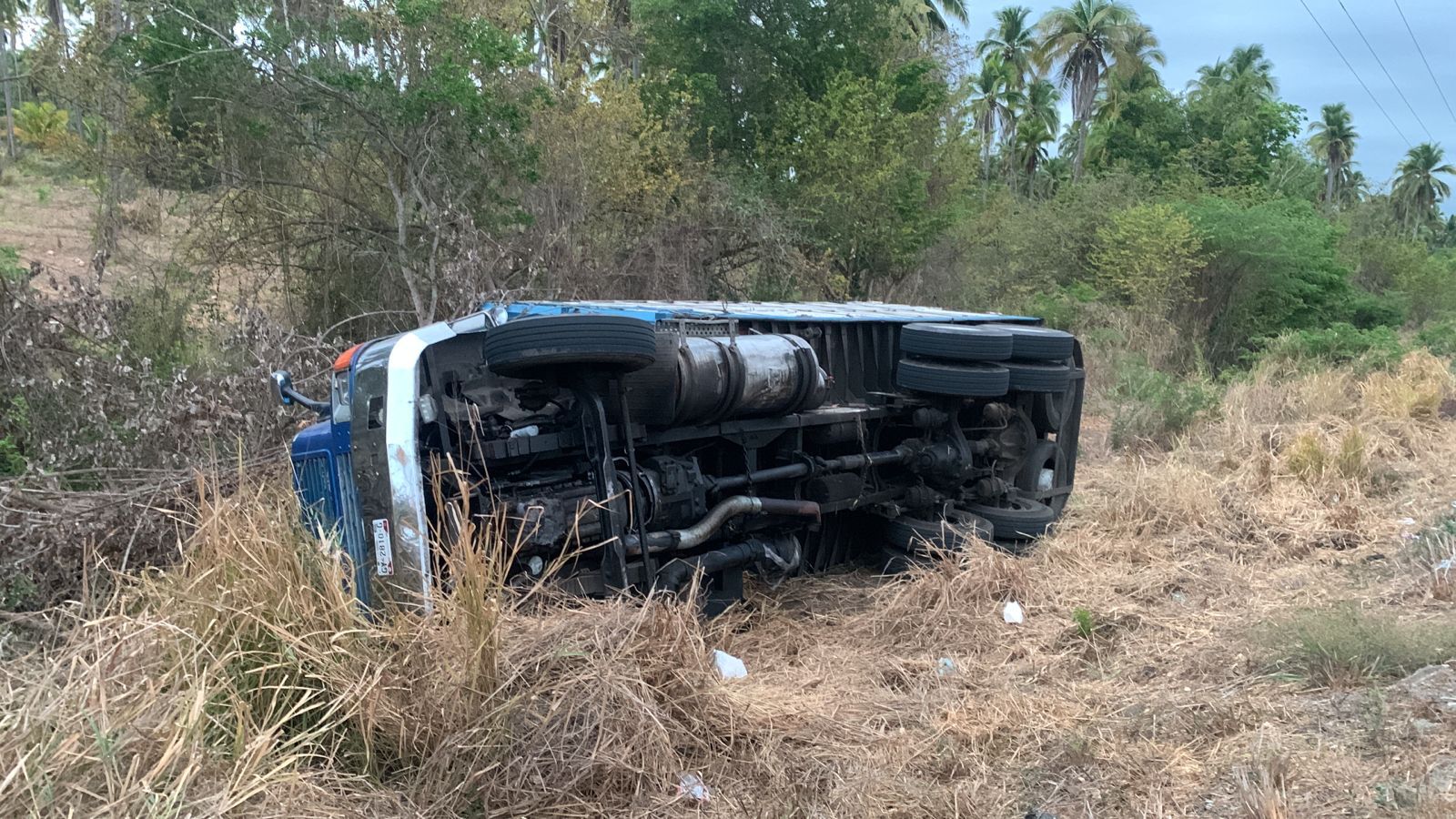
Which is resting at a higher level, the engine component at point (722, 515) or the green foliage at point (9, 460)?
the green foliage at point (9, 460)

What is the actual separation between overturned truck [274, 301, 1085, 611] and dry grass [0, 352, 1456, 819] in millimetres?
364

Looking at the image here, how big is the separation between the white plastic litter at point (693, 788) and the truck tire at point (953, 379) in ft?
11.8

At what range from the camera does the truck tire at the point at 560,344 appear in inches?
161

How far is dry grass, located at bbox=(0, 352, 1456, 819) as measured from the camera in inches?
107

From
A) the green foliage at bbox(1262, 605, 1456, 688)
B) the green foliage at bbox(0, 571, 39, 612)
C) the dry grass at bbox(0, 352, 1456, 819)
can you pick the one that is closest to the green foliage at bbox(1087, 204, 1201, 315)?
the dry grass at bbox(0, 352, 1456, 819)

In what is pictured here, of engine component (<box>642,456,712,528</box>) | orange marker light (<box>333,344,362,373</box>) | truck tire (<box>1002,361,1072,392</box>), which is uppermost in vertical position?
orange marker light (<box>333,344,362,373</box>)

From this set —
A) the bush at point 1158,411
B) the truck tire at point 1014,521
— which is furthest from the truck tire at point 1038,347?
the bush at point 1158,411

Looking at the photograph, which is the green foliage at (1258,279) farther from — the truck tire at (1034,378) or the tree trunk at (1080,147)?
the tree trunk at (1080,147)

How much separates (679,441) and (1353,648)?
3.05 meters

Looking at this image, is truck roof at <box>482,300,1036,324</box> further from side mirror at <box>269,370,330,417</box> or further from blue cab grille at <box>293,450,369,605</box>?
blue cab grille at <box>293,450,369,605</box>

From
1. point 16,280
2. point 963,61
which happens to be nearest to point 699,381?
point 16,280

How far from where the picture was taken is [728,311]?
5.84 metres

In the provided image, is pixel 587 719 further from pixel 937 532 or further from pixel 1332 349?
pixel 1332 349

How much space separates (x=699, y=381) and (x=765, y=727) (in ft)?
5.78
